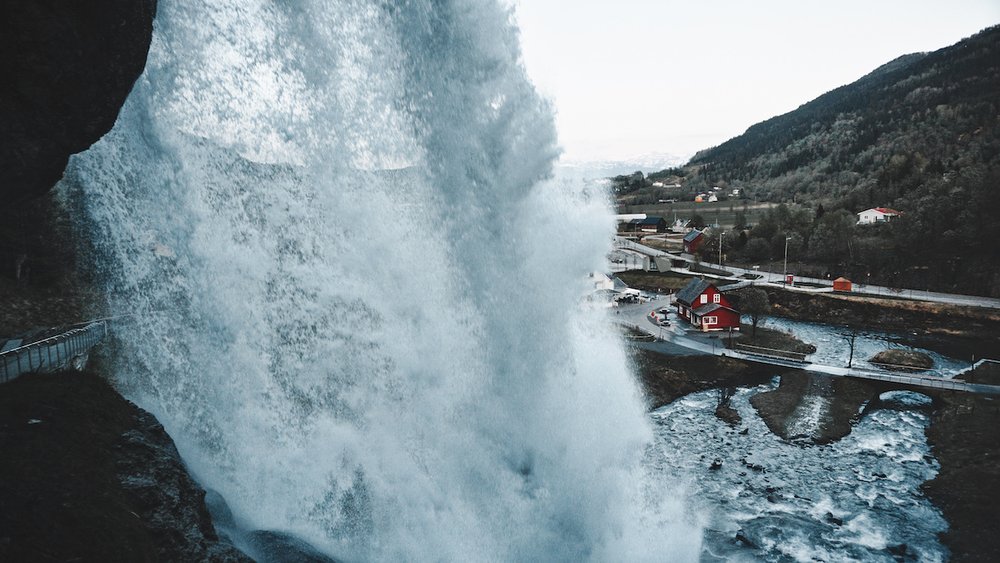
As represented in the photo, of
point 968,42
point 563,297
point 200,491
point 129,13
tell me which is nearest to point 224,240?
point 129,13

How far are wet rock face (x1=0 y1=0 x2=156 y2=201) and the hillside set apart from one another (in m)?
60.6

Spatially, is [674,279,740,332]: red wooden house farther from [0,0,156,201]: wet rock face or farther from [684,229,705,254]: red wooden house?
[0,0,156,201]: wet rock face

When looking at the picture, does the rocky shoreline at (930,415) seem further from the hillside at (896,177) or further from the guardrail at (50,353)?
the hillside at (896,177)

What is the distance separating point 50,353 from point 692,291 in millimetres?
41788

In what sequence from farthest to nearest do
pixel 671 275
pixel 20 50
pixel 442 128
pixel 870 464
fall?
pixel 671 275
pixel 870 464
pixel 442 128
pixel 20 50

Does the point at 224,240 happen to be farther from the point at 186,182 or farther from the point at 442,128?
the point at 442,128

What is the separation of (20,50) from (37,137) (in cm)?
182

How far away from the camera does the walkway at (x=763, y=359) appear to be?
29344mm

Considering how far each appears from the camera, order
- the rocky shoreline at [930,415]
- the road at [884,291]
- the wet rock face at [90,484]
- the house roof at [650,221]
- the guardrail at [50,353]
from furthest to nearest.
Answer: the house roof at [650,221] < the road at [884,291] < the rocky shoreline at [930,415] < the guardrail at [50,353] < the wet rock face at [90,484]

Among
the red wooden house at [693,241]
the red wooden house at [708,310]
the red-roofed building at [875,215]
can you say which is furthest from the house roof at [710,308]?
the red-roofed building at [875,215]

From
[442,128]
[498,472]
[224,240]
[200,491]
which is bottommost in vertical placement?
[498,472]

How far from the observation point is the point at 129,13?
34.3 feet

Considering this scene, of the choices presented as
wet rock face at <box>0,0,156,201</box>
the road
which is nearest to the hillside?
the road

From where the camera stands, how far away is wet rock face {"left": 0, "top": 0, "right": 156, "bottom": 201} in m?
8.72
